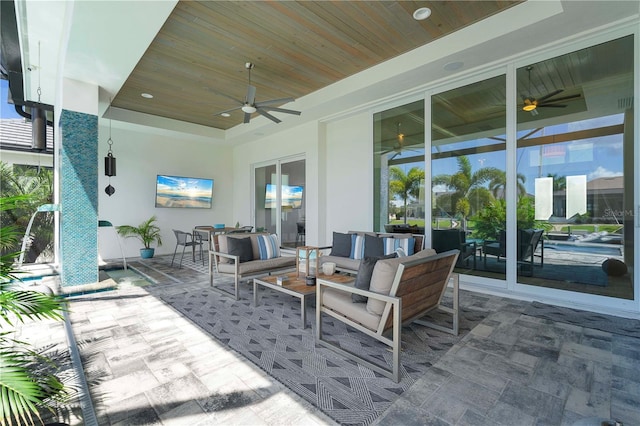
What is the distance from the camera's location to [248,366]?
233cm

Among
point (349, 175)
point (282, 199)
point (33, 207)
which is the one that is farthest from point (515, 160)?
point (33, 207)

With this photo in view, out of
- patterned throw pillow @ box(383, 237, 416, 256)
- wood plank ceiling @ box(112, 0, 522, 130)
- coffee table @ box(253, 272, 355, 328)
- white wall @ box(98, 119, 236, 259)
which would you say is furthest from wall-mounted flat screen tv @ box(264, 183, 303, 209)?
coffee table @ box(253, 272, 355, 328)

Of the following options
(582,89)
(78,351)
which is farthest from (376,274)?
(582,89)

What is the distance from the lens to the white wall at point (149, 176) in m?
7.34

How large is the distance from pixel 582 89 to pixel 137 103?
7925 millimetres

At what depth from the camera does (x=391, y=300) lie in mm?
2135

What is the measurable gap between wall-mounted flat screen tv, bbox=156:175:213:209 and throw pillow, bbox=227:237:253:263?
4.72 m

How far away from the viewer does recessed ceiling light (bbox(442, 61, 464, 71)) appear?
13.7ft

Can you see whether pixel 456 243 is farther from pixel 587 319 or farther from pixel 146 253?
pixel 146 253

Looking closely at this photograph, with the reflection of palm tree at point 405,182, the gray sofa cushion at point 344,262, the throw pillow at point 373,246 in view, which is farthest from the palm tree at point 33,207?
the reflection of palm tree at point 405,182

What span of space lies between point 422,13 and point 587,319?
13.0 feet

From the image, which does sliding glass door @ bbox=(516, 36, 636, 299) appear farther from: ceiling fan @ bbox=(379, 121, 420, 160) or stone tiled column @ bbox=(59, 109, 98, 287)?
stone tiled column @ bbox=(59, 109, 98, 287)

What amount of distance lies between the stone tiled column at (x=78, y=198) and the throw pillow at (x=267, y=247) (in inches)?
103

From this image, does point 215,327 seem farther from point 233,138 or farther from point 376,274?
point 233,138
